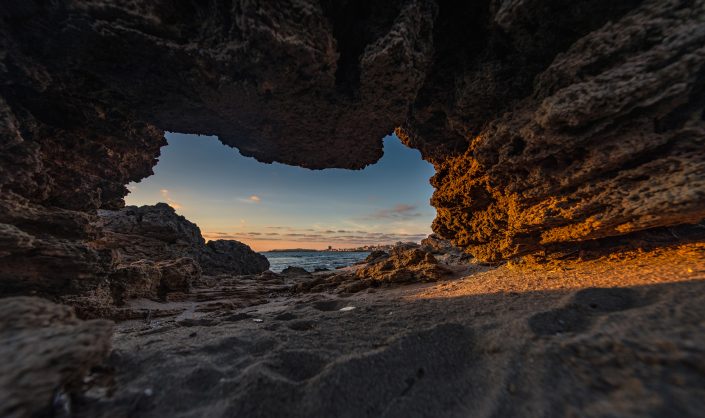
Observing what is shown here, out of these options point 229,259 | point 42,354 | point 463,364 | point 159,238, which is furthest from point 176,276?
point 229,259

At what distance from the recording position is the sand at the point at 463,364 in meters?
1.58

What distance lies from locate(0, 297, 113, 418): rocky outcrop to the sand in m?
0.22

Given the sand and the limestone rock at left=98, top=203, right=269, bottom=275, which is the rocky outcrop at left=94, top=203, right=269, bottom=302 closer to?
the limestone rock at left=98, top=203, right=269, bottom=275

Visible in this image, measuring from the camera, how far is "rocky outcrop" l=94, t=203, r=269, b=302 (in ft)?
22.3

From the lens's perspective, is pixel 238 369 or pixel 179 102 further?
pixel 179 102

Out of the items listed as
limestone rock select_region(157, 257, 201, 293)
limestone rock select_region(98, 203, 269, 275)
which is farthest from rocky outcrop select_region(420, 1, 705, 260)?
limestone rock select_region(98, 203, 269, 275)

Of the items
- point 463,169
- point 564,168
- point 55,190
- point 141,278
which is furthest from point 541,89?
point 141,278

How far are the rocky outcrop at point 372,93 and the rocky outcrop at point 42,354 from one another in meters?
2.46

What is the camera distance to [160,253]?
1311cm

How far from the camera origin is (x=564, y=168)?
4.13 metres

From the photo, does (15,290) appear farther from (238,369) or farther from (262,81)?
(262,81)

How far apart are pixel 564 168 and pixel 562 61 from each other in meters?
1.57

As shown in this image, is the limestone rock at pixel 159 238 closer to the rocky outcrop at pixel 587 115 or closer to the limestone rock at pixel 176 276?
the limestone rock at pixel 176 276

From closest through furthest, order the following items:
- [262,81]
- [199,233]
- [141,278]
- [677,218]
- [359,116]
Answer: [677,218]
[262,81]
[359,116]
[141,278]
[199,233]
